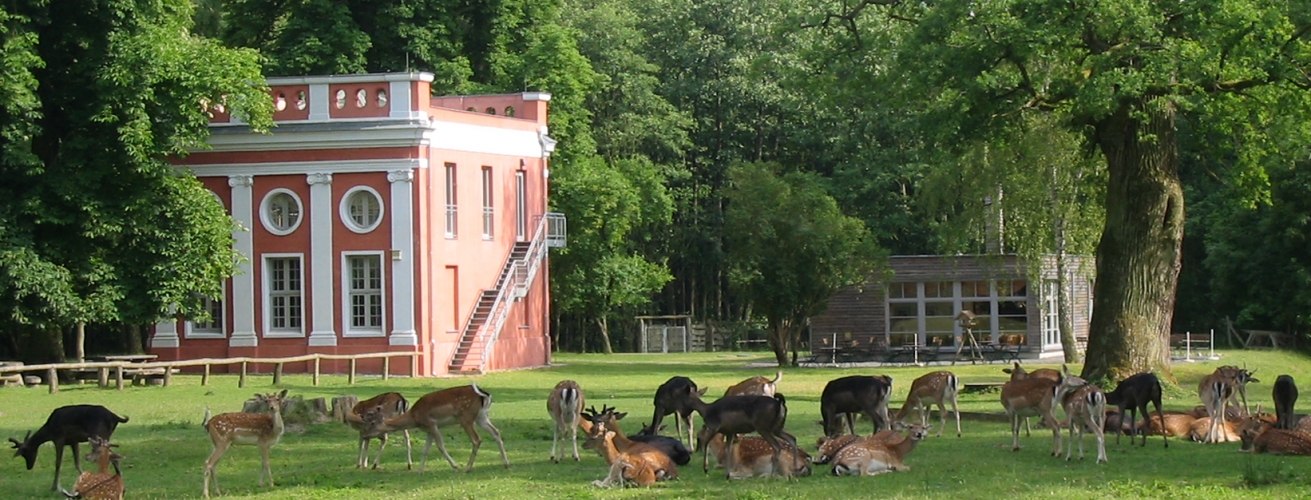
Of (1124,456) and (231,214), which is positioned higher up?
(231,214)

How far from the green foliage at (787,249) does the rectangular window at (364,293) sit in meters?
10.1

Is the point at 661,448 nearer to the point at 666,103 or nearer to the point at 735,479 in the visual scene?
the point at 735,479

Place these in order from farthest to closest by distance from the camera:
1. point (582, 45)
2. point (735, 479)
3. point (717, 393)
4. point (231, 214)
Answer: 1. point (582, 45)
2. point (231, 214)
3. point (717, 393)
4. point (735, 479)

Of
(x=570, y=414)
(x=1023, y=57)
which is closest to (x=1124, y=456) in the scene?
(x=570, y=414)

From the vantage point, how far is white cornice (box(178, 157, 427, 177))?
1704 inches

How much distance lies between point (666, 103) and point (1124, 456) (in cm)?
5075

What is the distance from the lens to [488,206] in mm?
46969

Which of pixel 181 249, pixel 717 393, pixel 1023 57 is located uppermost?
pixel 1023 57

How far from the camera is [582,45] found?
223ft

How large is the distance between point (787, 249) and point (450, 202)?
31.4ft

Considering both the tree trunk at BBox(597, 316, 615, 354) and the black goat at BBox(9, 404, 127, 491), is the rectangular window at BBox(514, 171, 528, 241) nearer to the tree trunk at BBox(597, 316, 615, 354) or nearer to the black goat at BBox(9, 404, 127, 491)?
the tree trunk at BBox(597, 316, 615, 354)

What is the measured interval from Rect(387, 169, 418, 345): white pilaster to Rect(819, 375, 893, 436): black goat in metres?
24.3

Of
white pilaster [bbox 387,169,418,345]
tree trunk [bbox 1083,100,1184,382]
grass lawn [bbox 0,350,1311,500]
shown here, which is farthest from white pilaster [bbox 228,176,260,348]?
tree trunk [bbox 1083,100,1184,382]

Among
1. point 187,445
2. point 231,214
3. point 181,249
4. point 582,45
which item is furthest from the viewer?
point 582,45
